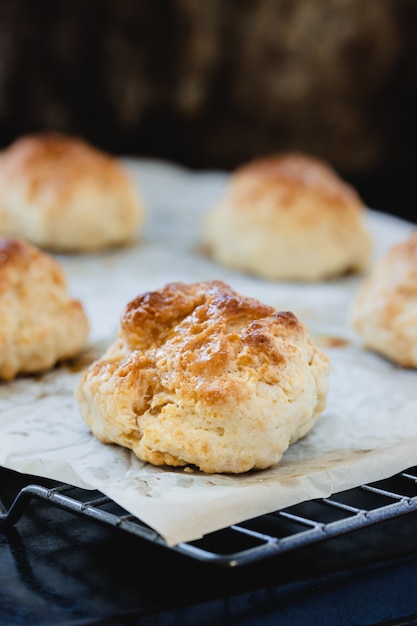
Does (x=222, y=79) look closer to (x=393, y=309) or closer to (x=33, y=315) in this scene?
(x=393, y=309)

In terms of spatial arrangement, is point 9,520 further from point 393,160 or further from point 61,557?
point 393,160

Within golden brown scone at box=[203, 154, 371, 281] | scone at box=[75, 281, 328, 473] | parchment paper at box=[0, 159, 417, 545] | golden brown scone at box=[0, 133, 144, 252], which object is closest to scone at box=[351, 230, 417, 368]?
parchment paper at box=[0, 159, 417, 545]

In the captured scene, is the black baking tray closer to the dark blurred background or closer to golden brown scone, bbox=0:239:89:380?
golden brown scone, bbox=0:239:89:380

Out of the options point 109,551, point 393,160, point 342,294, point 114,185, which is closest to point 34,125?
point 114,185

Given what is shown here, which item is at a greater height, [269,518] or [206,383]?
[206,383]

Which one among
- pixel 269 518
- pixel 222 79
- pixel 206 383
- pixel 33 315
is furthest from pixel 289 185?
pixel 269 518

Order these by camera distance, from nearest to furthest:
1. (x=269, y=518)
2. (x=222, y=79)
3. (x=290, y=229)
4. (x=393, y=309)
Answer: (x=269, y=518) → (x=393, y=309) → (x=290, y=229) → (x=222, y=79)
